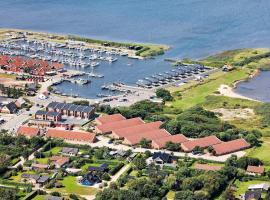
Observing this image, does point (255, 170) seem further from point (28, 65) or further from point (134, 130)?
point (28, 65)

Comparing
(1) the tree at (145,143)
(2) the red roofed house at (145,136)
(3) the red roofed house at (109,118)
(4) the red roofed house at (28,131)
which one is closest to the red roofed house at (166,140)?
(1) the tree at (145,143)

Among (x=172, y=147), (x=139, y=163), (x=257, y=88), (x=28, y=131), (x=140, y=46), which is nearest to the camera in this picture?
(x=139, y=163)

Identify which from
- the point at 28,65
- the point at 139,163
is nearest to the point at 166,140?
the point at 139,163

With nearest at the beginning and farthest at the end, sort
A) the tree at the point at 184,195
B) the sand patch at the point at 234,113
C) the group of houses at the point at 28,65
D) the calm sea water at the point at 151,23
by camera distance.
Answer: the tree at the point at 184,195 → the sand patch at the point at 234,113 → the group of houses at the point at 28,65 → the calm sea water at the point at 151,23

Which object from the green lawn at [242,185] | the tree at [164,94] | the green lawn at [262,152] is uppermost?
the tree at [164,94]

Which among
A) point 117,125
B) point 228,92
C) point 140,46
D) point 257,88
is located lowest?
point 117,125

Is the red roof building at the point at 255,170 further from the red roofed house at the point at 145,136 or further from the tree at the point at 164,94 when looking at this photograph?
the tree at the point at 164,94

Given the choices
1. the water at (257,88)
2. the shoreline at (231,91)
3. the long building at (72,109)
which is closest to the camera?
the long building at (72,109)

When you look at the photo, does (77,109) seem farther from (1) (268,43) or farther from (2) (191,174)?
(1) (268,43)
